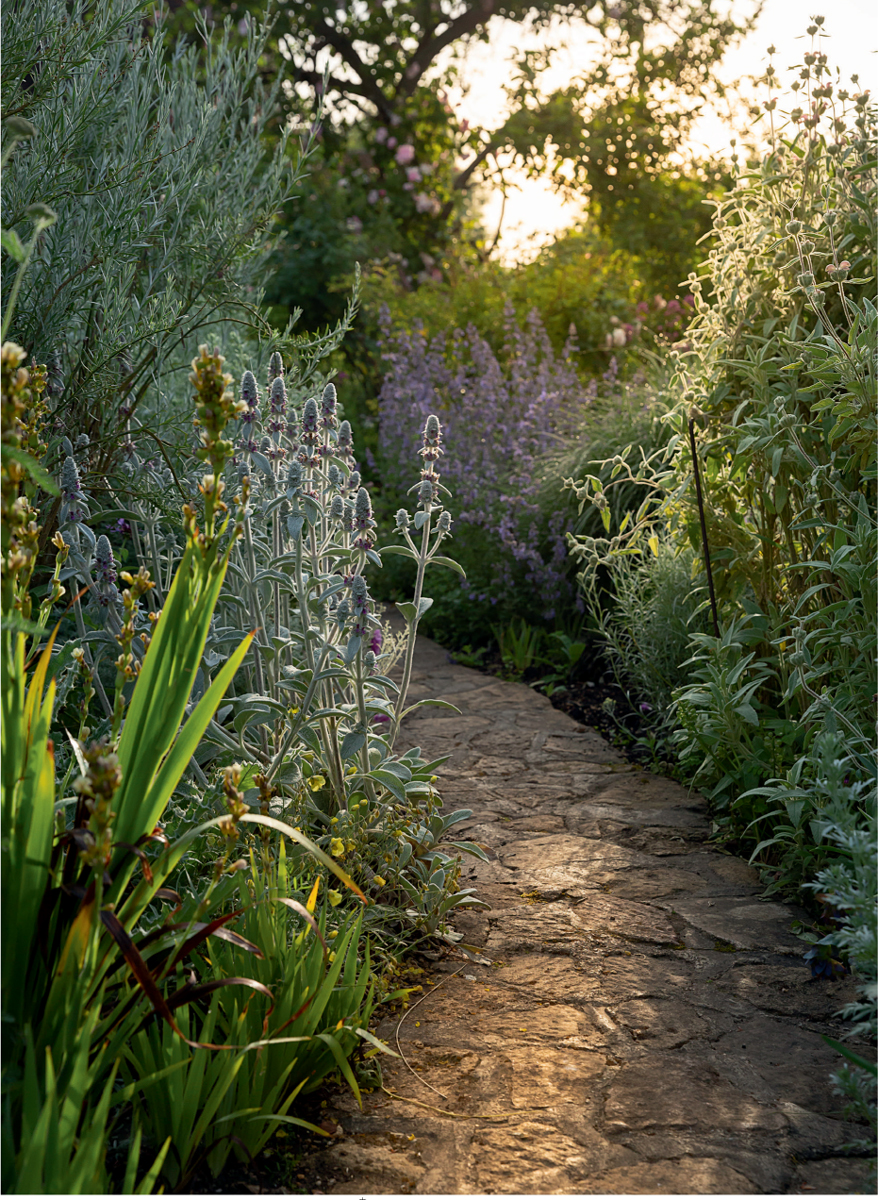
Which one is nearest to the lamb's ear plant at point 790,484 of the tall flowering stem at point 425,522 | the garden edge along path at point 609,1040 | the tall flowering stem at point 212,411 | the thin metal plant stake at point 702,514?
the thin metal plant stake at point 702,514

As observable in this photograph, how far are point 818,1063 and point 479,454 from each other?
15.7ft

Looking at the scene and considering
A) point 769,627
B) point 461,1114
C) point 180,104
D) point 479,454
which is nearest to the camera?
point 461,1114

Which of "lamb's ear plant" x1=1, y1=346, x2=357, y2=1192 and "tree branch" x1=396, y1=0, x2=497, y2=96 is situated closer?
"lamb's ear plant" x1=1, y1=346, x2=357, y2=1192

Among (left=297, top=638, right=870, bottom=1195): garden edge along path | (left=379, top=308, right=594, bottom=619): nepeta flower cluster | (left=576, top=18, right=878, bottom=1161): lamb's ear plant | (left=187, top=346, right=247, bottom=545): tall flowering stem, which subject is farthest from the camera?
(left=379, top=308, right=594, bottom=619): nepeta flower cluster

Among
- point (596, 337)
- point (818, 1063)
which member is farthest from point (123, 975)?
point (596, 337)

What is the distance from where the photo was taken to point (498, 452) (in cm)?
643

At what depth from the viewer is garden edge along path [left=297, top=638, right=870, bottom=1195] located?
5.83 feet

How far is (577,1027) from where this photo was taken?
2.24 m

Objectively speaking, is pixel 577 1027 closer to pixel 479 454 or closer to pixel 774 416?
pixel 774 416

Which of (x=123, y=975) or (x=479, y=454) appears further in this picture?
(x=479, y=454)

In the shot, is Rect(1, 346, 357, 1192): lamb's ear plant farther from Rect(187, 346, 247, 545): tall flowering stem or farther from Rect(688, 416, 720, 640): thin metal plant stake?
Rect(688, 416, 720, 640): thin metal plant stake

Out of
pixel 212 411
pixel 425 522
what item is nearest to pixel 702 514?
pixel 425 522

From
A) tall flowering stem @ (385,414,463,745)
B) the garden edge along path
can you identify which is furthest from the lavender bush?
tall flowering stem @ (385,414,463,745)

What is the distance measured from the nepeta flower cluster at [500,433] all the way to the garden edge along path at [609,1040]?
7.61 ft
